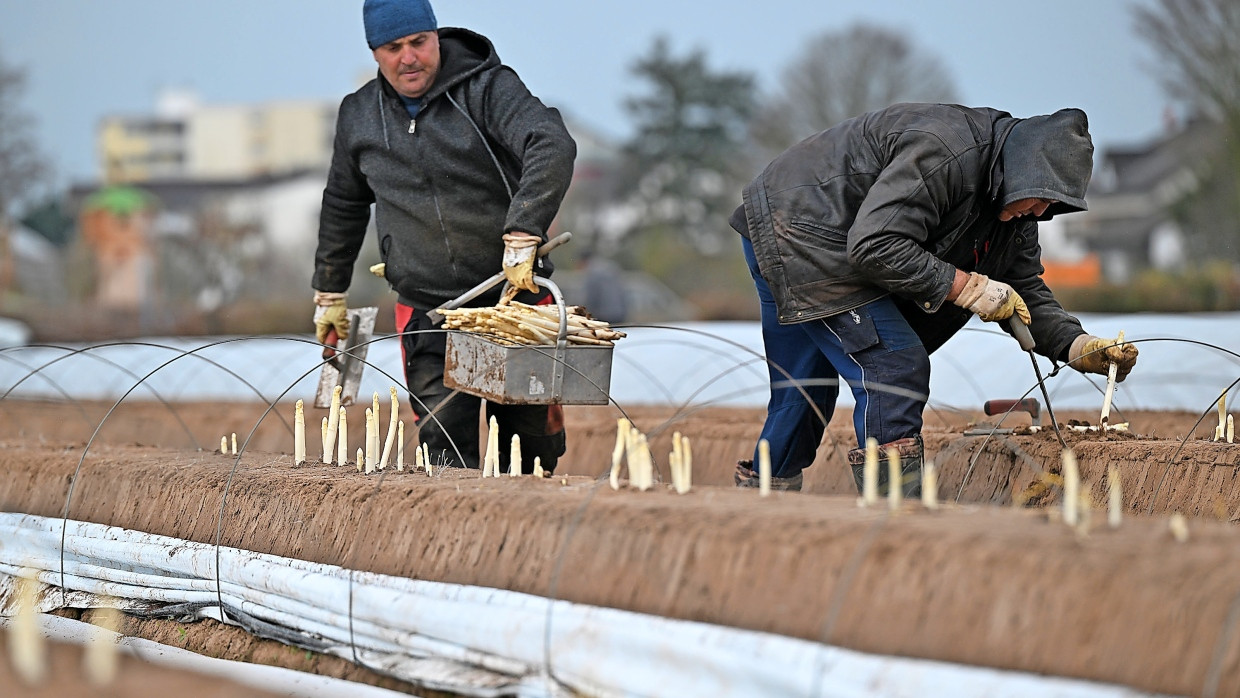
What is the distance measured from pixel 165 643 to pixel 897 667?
8.07ft

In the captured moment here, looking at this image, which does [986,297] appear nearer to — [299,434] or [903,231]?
[903,231]

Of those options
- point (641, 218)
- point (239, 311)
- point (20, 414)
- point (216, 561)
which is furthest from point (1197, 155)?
point (216, 561)

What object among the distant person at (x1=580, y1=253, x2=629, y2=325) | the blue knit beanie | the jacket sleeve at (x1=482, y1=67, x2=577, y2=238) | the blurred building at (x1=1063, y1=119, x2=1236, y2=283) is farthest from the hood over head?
the blurred building at (x1=1063, y1=119, x2=1236, y2=283)

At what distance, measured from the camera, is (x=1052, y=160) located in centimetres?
346

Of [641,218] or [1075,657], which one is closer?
[1075,657]

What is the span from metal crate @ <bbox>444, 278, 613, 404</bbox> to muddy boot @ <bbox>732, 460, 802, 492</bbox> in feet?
2.31

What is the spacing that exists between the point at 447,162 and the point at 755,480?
1533 millimetres

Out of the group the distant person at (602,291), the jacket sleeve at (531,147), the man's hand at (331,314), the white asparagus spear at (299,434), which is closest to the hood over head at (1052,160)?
the jacket sleeve at (531,147)

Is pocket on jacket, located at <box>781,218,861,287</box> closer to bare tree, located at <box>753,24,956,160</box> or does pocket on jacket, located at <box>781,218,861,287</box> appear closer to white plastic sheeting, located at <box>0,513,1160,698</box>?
white plastic sheeting, located at <box>0,513,1160,698</box>

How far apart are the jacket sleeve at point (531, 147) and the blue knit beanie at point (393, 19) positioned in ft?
1.09

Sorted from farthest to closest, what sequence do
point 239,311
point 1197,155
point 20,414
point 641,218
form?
point 641,218, point 1197,155, point 239,311, point 20,414

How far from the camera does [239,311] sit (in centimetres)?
2102

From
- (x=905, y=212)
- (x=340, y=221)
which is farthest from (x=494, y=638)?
(x=340, y=221)

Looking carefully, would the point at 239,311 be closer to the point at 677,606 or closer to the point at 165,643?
the point at 165,643
